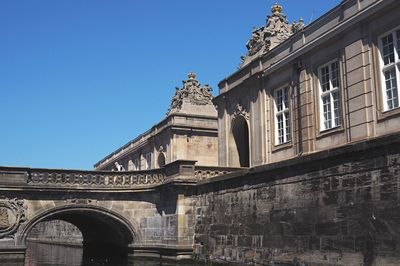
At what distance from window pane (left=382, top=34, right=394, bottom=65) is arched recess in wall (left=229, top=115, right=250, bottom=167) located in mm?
9953

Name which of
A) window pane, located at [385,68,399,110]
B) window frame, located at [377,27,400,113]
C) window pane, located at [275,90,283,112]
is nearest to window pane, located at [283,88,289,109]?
window pane, located at [275,90,283,112]

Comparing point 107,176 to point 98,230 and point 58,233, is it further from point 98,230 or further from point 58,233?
point 58,233

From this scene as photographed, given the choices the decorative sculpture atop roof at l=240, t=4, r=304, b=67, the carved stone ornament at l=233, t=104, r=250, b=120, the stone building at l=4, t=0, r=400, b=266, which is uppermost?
the decorative sculpture atop roof at l=240, t=4, r=304, b=67

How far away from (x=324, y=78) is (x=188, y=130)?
15.2m

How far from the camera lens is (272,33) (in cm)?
2266

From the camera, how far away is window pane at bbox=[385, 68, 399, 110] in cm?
1433

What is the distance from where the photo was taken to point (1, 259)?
60.7ft

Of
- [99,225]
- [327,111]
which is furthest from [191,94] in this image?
[327,111]

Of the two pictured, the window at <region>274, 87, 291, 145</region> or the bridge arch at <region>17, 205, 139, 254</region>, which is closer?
the bridge arch at <region>17, 205, 139, 254</region>

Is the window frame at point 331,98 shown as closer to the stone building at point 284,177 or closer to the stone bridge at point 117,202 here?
the stone building at point 284,177

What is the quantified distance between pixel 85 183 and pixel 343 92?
1080 cm

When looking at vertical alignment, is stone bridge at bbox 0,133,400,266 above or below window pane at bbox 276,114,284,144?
below

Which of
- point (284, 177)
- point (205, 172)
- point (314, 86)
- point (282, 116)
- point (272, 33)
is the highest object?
point (272, 33)

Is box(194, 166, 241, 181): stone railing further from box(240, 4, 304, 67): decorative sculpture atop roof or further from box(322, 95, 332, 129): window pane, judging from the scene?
box(240, 4, 304, 67): decorative sculpture atop roof
